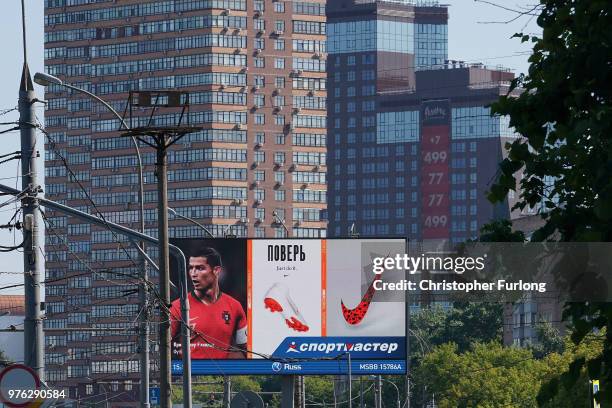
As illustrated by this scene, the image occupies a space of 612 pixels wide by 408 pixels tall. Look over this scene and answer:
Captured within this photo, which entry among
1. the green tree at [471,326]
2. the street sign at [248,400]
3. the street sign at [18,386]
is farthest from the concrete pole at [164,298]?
the green tree at [471,326]

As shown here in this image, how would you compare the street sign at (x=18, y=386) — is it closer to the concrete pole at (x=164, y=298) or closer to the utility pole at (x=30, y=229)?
the utility pole at (x=30, y=229)

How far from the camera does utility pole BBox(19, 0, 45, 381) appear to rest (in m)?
24.9

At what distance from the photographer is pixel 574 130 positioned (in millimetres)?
13891

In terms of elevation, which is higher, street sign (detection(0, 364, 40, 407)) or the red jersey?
street sign (detection(0, 364, 40, 407))

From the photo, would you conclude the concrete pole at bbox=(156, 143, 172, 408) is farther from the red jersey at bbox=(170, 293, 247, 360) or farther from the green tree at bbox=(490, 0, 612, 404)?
the red jersey at bbox=(170, 293, 247, 360)

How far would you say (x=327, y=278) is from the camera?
57094 millimetres

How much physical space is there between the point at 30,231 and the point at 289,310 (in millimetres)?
31761

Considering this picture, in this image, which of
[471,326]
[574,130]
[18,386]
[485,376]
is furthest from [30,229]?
[471,326]

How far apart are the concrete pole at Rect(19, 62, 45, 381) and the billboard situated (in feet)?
102

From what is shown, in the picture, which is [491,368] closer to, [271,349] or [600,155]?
[271,349]

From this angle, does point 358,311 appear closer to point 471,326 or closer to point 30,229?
point 30,229

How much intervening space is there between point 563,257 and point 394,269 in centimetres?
4634

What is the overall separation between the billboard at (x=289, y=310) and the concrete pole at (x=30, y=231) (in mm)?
30951

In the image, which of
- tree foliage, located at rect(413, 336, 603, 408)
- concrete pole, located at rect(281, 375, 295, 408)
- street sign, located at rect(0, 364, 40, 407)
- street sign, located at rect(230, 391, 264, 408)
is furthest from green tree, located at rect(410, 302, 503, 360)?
street sign, located at rect(0, 364, 40, 407)
